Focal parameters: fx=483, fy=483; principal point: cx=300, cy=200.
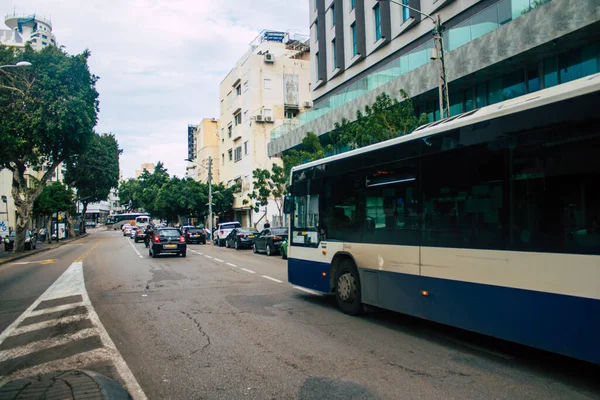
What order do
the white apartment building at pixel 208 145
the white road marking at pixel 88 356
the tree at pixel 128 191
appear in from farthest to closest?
the tree at pixel 128 191 → the white apartment building at pixel 208 145 → the white road marking at pixel 88 356

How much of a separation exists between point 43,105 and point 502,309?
29.7 metres

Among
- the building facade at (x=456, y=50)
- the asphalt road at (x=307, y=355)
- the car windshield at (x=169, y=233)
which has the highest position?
the building facade at (x=456, y=50)

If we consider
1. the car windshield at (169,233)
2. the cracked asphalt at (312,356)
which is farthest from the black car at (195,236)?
the cracked asphalt at (312,356)

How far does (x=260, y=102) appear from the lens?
177 feet

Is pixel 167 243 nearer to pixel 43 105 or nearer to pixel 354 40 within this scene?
pixel 43 105

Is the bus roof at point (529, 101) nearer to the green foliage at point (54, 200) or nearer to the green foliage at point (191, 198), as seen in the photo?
the green foliage at point (191, 198)

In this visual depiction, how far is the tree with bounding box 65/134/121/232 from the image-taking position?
2210 inches

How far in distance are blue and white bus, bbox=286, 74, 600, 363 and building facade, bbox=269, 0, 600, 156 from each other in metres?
11.4

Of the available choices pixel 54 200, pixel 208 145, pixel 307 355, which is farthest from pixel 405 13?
pixel 208 145

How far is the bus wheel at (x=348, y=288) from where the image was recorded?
838 cm

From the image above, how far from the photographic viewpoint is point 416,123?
19234mm

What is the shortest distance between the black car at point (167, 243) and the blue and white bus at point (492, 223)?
1712cm

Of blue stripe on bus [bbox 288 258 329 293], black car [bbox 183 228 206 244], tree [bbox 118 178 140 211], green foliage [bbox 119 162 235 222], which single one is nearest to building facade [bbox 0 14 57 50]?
tree [bbox 118 178 140 211]

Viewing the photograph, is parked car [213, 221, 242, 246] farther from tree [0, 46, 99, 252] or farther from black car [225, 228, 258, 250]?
tree [0, 46, 99, 252]
